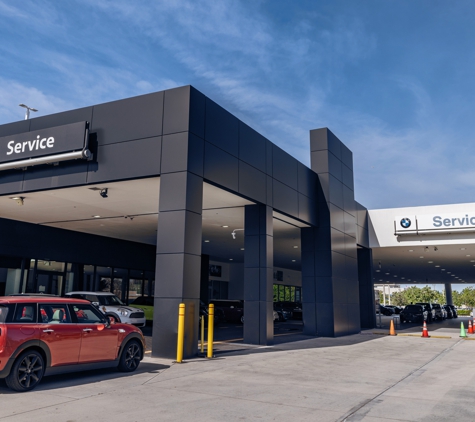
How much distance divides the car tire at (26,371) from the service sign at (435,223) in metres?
22.5

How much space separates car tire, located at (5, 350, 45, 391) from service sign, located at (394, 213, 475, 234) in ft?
74.0

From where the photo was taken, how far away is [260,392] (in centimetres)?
837

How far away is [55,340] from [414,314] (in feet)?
→ 110

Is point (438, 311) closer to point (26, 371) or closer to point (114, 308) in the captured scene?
point (114, 308)

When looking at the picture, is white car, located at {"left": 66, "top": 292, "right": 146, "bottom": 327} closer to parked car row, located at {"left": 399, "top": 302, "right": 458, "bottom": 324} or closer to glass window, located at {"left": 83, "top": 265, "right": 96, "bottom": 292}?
glass window, located at {"left": 83, "top": 265, "right": 96, "bottom": 292}

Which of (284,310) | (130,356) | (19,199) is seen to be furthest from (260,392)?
(284,310)

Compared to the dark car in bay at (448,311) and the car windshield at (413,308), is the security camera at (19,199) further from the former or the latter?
the dark car in bay at (448,311)

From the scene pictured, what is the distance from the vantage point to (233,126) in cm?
1541

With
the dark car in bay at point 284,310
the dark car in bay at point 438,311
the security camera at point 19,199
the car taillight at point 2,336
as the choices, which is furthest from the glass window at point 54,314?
the dark car in bay at point 438,311

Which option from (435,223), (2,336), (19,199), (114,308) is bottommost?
(2,336)

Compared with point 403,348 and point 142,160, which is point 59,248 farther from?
point 403,348

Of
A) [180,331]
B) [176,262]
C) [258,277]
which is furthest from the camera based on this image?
[258,277]

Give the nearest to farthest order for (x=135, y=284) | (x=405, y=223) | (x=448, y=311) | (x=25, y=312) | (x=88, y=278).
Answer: (x=25, y=312) → (x=88, y=278) → (x=405, y=223) → (x=135, y=284) → (x=448, y=311)

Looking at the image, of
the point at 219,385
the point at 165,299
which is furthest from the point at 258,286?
the point at 219,385
